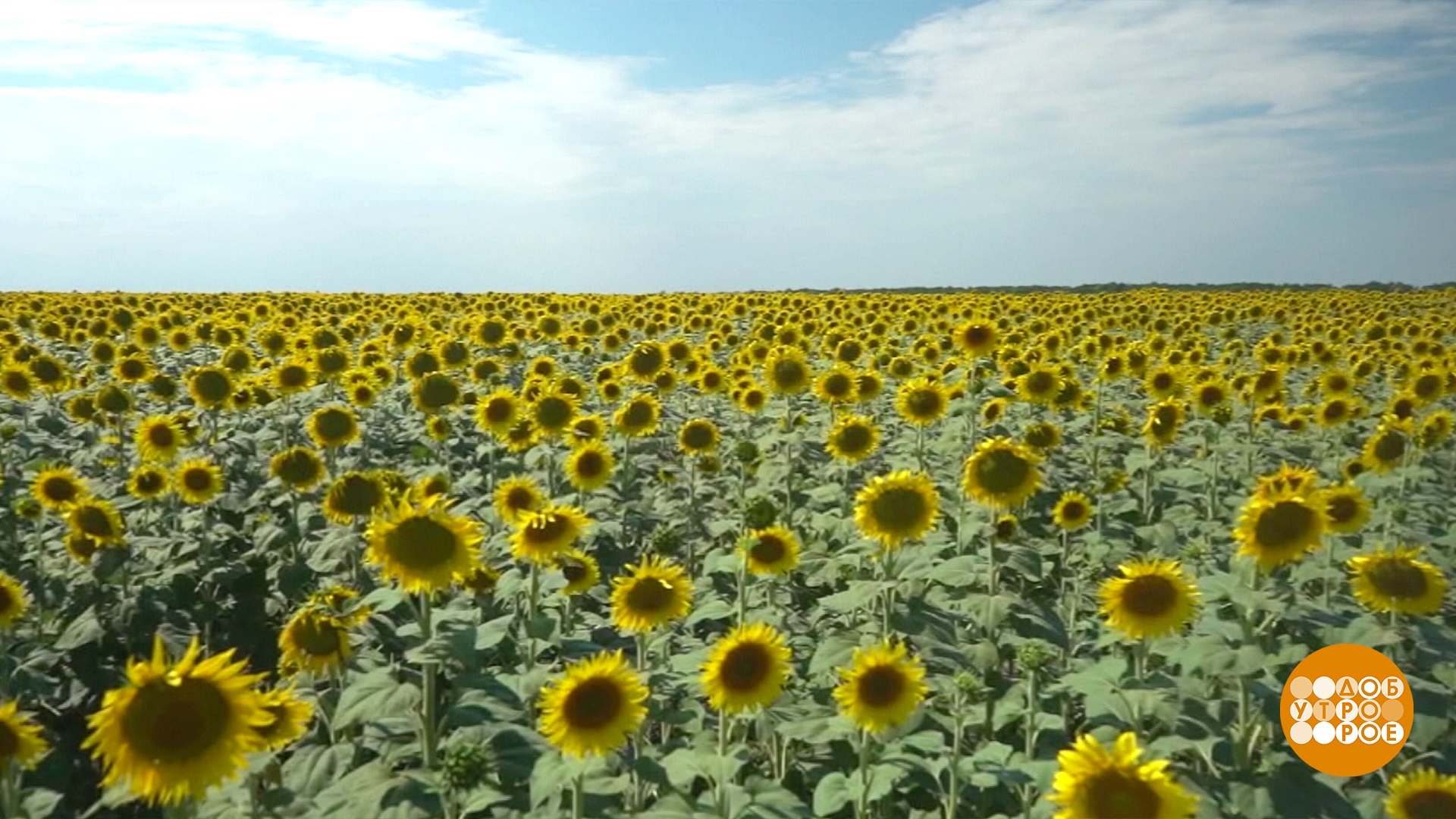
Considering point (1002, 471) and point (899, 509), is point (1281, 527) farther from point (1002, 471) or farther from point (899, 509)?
point (899, 509)

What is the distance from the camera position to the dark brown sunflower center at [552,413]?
325 inches

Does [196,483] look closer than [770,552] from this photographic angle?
No

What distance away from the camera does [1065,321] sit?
19.4m

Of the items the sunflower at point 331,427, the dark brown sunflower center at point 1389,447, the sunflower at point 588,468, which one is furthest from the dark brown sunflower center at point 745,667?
the dark brown sunflower center at point 1389,447

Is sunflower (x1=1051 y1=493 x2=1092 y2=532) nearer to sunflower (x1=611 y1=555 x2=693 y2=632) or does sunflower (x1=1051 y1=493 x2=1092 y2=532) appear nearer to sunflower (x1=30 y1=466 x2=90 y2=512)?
sunflower (x1=611 y1=555 x2=693 y2=632)

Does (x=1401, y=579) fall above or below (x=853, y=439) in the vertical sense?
below

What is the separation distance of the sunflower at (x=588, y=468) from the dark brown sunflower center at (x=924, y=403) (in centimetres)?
247

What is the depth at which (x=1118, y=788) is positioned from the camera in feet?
9.70

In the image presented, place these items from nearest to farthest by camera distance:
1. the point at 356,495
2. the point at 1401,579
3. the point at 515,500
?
the point at 1401,579 → the point at 356,495 → the point at 515,500

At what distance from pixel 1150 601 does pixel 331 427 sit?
662 cm

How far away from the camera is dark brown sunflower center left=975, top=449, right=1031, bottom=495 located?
212 inches

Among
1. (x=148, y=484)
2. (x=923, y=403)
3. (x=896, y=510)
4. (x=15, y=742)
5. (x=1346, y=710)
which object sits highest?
(x=923, y=403)

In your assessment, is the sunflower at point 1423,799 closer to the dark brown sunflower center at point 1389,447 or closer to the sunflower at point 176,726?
the sunflower at point 176,726

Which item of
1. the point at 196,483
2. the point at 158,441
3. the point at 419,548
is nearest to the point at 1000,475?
the point at 419,548
